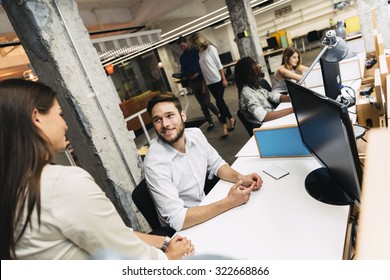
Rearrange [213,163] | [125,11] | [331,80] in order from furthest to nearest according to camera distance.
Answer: [125,11], [331,80], [213,163]

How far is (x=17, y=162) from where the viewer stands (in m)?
0.70

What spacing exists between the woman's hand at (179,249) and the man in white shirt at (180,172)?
0.12m

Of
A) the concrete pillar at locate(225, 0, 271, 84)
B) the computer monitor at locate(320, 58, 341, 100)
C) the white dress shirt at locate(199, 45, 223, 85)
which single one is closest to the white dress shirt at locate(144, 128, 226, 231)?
the computer monitor at locate(320, 58, 341, 100)

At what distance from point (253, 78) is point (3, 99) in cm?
210

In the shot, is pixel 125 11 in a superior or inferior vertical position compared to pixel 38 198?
superior

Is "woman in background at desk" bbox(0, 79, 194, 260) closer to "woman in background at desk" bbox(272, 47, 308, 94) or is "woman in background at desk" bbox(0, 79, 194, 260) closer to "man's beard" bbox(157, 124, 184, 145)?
"man's beard" bbox(157, 124, 184, 145)

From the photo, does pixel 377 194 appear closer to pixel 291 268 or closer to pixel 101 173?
pixel 291 268

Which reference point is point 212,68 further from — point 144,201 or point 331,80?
point 144,201

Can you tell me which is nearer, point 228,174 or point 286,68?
point 228,174

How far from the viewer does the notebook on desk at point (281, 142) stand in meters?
1.51

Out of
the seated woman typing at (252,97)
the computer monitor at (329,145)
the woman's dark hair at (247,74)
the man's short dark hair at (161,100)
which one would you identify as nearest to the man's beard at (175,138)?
the man's short dark hair at (161,100)

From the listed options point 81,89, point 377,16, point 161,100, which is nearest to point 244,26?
point 377,16

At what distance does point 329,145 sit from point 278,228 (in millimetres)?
396

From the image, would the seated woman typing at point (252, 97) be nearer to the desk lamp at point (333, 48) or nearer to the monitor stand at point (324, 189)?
the desk lamp at point (333, 48)
